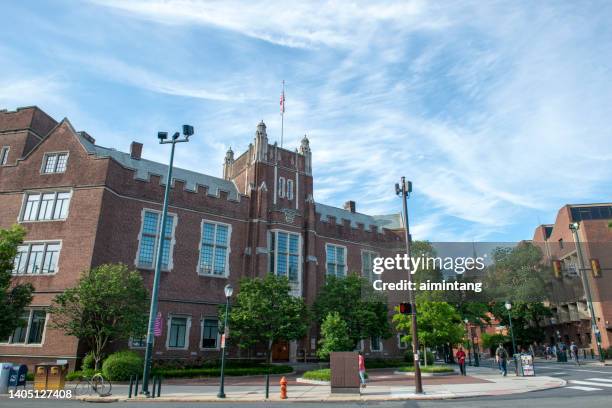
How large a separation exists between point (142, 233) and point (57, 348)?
9.07m

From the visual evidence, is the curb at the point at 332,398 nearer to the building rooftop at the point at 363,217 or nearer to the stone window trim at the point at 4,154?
the stone window trim at the point at 4,154

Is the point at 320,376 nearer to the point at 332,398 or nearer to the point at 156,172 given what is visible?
the point at 332,398

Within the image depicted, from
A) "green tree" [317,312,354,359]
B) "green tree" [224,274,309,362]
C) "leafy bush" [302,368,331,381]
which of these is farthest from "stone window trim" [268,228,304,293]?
"leafy bush" [302,368,331,381]

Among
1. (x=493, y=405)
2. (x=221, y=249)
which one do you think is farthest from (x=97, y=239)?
(x=493, y=405)

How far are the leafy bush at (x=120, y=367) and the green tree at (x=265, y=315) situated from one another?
696cm

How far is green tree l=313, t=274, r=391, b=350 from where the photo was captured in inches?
1291

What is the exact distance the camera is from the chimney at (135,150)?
35781 millimetres

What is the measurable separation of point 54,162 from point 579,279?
59.5 meters

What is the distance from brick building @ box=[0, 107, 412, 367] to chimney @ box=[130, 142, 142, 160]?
10cm

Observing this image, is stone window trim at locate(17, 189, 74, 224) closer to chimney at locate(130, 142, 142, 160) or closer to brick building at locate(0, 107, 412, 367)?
brick building at locate(0, 107, 412, 367)

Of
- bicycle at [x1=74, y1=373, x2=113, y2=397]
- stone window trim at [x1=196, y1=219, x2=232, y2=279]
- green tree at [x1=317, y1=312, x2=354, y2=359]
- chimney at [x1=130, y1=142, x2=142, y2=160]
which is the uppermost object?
chimney at [x1=130, y1=142, x2=142, y2=160]

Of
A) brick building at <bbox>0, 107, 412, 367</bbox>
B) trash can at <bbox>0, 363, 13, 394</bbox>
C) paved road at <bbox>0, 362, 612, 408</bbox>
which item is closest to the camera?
paved road at <bbox>0, 362, 612, 408</bbox>

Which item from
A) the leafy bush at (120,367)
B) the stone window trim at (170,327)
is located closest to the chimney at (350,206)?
the stone window trim at (170,327)

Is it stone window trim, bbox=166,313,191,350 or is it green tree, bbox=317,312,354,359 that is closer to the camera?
green tree, bbox=317,312,354,359
